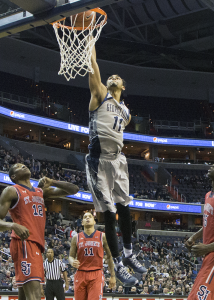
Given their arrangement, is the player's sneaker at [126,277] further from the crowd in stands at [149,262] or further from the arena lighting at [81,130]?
the arena lighting at [81,130]

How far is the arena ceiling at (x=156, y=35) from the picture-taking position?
2974 centimetres

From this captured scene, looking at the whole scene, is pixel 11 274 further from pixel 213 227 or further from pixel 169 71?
pixel 169 71

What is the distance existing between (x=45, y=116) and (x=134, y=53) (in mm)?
10266

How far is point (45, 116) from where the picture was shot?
104ft

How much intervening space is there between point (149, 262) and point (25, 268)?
57.8 feet

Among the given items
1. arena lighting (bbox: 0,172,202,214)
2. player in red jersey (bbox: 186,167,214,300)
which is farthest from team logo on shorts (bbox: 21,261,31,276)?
arena lighting (bbox: 0,172,202,214)

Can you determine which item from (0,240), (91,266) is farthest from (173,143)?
(91,266)

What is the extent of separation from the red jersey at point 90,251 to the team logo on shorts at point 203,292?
8.71 feet

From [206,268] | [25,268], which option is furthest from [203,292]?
[25,268]

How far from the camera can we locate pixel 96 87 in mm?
4734

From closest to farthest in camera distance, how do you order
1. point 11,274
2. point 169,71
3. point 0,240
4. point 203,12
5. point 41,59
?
point 11,274 < point 0,240 < point 203,12 < point 41,59 < point 169,71

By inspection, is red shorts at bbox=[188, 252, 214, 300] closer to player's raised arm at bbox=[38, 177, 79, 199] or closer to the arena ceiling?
player's raised arm at bbox=[38, 177, 79, 199]

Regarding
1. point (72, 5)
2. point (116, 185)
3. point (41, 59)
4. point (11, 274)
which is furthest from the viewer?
point (41, 59)

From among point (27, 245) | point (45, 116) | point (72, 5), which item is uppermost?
point (45, 116)
